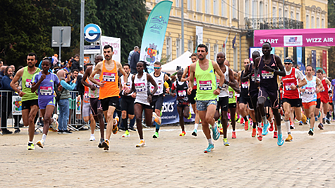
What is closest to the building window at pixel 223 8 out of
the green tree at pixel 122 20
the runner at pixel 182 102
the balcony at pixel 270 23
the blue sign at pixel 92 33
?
the balcony at pixel 270 23

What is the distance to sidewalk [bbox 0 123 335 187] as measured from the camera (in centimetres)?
727

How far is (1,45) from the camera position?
30.4m

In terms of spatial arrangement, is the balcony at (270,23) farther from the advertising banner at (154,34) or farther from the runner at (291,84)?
the runner at (291,84)

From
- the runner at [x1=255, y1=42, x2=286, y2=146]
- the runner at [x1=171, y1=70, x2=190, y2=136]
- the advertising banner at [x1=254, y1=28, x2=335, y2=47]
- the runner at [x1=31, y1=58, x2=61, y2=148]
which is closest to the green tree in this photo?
the advertising banner at [x1=254, y1=28, x2=335, y2=47]

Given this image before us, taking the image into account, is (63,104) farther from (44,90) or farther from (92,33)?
(44,90)

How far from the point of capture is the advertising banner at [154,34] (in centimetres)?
2256

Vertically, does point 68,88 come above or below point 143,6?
below

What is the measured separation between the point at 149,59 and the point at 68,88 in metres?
5.64

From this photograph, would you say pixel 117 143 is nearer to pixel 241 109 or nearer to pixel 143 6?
pixel 241 109

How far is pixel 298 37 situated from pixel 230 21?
815 inches

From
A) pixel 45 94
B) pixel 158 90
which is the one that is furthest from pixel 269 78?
pixel 45 94

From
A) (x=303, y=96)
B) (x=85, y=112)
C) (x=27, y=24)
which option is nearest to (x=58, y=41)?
(x=85, y=112)

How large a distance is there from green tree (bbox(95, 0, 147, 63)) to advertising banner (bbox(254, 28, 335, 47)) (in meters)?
9.41

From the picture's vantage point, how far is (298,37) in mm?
35719
